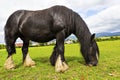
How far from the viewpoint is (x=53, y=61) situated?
10523mm

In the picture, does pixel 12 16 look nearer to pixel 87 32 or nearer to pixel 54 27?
pixel 54 27

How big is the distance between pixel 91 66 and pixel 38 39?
264 centimetres

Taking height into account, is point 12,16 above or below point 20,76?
above

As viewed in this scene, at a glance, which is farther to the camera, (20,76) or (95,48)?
(95,48)

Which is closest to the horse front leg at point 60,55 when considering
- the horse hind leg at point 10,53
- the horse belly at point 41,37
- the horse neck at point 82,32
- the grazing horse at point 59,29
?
the grazing horse at point 59,29

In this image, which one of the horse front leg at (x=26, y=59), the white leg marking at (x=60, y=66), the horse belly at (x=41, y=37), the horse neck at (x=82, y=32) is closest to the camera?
the white leg marking at (x=60, y=66)

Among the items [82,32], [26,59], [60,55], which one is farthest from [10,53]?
[82,32]

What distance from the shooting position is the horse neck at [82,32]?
9469 mm

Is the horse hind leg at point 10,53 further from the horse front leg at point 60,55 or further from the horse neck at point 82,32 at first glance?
the horse neck at point 82,32

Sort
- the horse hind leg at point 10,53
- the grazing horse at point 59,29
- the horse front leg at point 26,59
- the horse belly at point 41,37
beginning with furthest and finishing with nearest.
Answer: the horse front leg at point 26,59
the horse hind leg at point 10,53
the horse belly at point 41,37
the grazing horse at point 59,29

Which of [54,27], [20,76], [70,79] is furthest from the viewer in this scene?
[54,27]

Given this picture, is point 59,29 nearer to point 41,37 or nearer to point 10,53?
point 41,37

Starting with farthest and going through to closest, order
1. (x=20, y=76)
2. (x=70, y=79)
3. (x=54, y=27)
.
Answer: (x=54, y=27) → (x=20, y=76) → (x=70, y=79)

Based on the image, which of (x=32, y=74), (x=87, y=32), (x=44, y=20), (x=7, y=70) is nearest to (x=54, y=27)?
(x=44, y=20)
